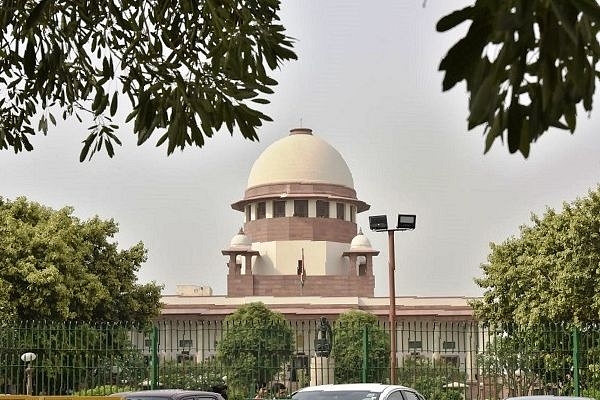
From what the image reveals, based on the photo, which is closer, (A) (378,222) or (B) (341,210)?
(A) (378,222)

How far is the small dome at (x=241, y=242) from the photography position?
65000 millimetres

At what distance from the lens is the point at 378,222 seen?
2273 centimetres

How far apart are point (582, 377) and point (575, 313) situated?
10071mm

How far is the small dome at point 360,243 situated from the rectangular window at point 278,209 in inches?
182

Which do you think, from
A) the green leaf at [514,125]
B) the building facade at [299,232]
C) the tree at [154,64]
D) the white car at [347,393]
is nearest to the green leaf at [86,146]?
the tree at [154,64]

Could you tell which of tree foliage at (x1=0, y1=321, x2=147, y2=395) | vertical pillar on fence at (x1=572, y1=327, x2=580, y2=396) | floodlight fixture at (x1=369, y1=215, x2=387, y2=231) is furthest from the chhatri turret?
vertical pillar on fence at (x1=572, y1=327, x2=580, y2=396)

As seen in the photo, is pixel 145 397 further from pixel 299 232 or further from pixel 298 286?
pixel 299 232

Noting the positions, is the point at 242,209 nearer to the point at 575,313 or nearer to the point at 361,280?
the point at 361,280

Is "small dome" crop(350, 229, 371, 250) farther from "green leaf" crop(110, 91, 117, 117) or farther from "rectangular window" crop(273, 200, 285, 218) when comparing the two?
"green leaf" crop(110, 91, 117, 117)

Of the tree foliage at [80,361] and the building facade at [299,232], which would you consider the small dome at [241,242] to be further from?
the tree foliage at [80,361]

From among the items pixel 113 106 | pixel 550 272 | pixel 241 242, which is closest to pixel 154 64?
pixel 113 106

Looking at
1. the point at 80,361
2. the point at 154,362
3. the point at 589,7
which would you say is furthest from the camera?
the point at 80,361

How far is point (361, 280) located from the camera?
6562cm

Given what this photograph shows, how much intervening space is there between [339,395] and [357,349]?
20.5 m
